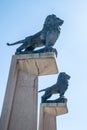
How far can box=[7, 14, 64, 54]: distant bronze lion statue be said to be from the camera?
6594mm

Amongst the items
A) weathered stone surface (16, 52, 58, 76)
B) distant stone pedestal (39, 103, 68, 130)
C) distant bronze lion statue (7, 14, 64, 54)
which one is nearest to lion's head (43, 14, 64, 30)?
distant bronze lion statue (7, 14, 64, 54)

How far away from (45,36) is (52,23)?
0.47 m

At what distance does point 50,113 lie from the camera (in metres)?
10.0

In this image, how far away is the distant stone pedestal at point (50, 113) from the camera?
30.0 feet

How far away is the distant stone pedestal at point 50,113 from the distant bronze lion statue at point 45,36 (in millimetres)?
3215

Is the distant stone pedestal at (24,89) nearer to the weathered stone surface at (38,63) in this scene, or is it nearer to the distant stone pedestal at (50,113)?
the weathered stone surface at (38,63)

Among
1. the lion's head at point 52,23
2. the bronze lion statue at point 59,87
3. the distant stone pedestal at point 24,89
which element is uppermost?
the lion's head at point 52,23

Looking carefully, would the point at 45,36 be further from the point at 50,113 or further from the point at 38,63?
the point at 50,113

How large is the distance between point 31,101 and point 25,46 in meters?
1.63

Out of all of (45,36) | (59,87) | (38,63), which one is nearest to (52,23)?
(45,36)

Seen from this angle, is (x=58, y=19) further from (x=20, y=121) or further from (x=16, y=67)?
(x=20, y=121)

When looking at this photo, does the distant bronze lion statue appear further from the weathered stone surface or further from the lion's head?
the weathered stone surface

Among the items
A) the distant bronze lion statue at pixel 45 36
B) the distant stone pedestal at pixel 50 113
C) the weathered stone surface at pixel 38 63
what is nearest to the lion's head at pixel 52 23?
the distant bronze lion statue at pixel 45 36

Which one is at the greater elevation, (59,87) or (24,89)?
(59,87)
